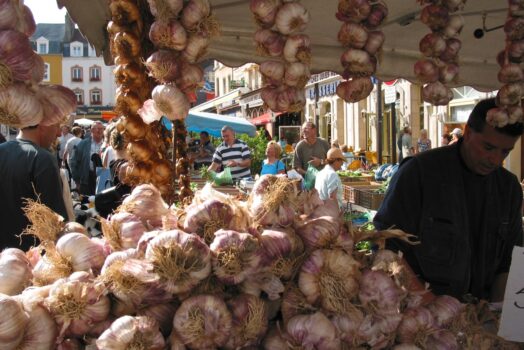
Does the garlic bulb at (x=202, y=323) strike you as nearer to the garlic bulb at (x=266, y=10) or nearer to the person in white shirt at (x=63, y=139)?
the garlic bulb at (x=266, y=10)

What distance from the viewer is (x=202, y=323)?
4.39 ft

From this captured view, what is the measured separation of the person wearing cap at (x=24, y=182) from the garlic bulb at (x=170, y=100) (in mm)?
1226

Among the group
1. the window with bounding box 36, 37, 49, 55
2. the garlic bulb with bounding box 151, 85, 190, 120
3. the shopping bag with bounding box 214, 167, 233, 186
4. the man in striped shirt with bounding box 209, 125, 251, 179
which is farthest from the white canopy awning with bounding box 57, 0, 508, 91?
the window with bounding box 36, 37, 49, 55

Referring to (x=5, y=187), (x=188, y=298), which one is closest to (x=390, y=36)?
(x=5, y=187)

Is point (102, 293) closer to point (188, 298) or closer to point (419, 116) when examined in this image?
point (188, 298)

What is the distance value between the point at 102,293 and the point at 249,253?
363mm

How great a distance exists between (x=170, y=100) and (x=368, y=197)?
15.4ft

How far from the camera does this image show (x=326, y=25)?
3.25 metres

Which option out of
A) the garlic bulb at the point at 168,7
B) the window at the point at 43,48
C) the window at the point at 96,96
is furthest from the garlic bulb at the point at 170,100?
the window at the point at 43,48

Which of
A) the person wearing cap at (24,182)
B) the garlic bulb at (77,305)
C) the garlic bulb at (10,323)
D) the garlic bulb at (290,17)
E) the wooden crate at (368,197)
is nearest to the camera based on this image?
the garlic bulb at (10,323)

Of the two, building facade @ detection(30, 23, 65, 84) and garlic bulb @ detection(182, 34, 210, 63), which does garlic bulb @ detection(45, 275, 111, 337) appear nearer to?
garlic bulb @ detection(182, 34, 210, 63)

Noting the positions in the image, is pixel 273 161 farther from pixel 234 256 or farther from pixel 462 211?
pixel 234 256

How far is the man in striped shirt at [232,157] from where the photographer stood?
25.1 ft

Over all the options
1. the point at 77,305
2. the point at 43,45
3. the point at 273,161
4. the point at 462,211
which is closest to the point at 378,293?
the point at 77,305
